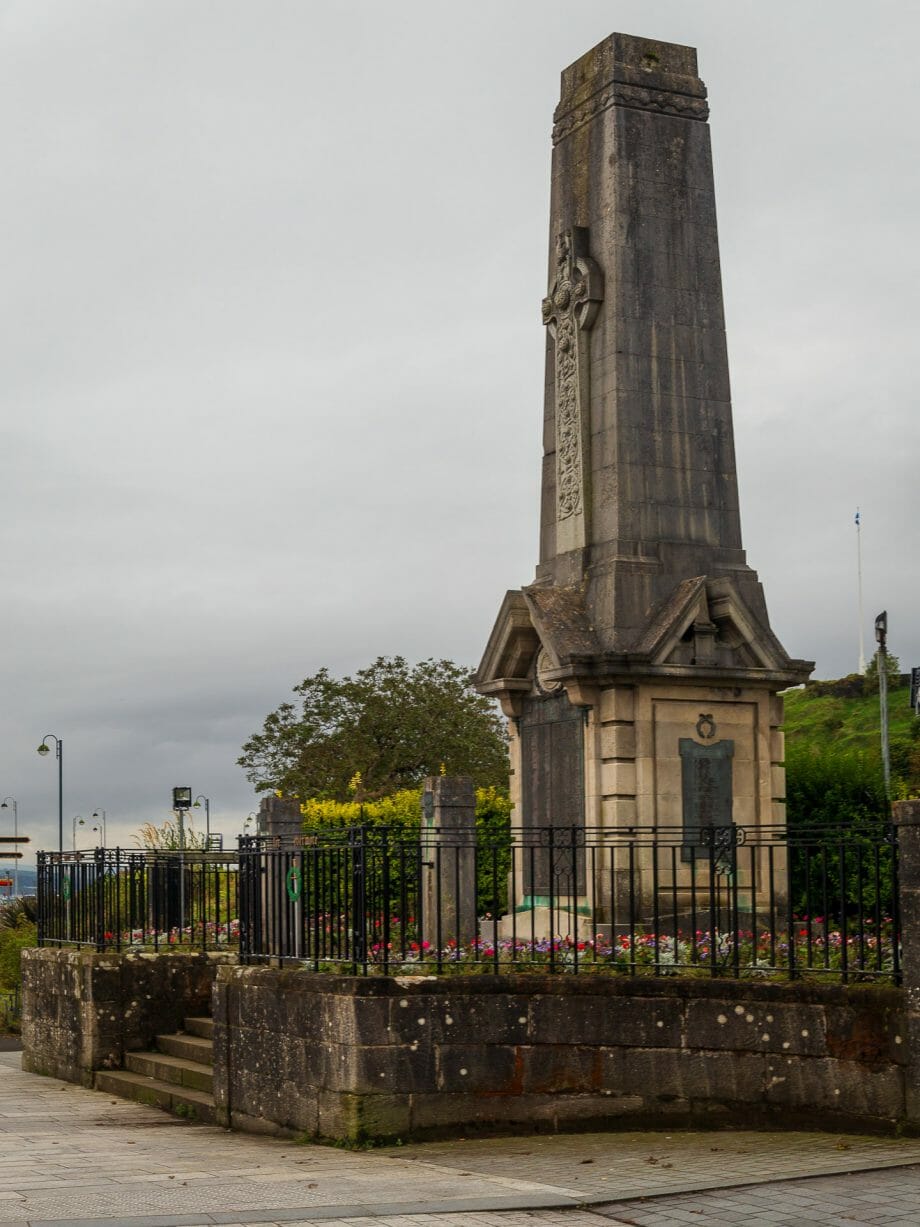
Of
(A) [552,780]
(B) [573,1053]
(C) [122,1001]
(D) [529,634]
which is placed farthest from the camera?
(D) [529,634]

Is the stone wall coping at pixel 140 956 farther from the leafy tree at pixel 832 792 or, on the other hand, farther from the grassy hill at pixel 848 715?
the grassy hill at pixel 848 715

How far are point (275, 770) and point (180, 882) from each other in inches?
1132

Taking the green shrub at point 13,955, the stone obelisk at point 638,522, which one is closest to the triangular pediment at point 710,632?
the stone obelisk at point 638,522

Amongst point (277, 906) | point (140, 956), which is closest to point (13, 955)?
point (140, 956)

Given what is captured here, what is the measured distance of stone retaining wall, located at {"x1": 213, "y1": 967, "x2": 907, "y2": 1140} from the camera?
1098 cm

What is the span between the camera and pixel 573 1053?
11.5 m

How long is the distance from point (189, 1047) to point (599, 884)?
13.2 ft

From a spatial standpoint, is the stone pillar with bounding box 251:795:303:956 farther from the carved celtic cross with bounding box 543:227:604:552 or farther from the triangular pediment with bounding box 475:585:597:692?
the carved celtic cross with bounding box 543:227:604:552

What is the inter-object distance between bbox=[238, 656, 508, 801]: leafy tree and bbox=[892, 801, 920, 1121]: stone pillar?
33927mm

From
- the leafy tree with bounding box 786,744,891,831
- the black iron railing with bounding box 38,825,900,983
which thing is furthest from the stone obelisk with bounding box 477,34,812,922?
the leafy tree with bounding box 786,744,891,831

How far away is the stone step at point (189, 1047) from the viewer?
1491 centimetres

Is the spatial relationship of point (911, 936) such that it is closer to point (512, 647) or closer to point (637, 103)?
point (512, 647)

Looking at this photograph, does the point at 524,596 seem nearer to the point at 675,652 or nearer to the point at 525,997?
the point at 675,652

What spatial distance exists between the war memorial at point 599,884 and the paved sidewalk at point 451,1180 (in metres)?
0.46
